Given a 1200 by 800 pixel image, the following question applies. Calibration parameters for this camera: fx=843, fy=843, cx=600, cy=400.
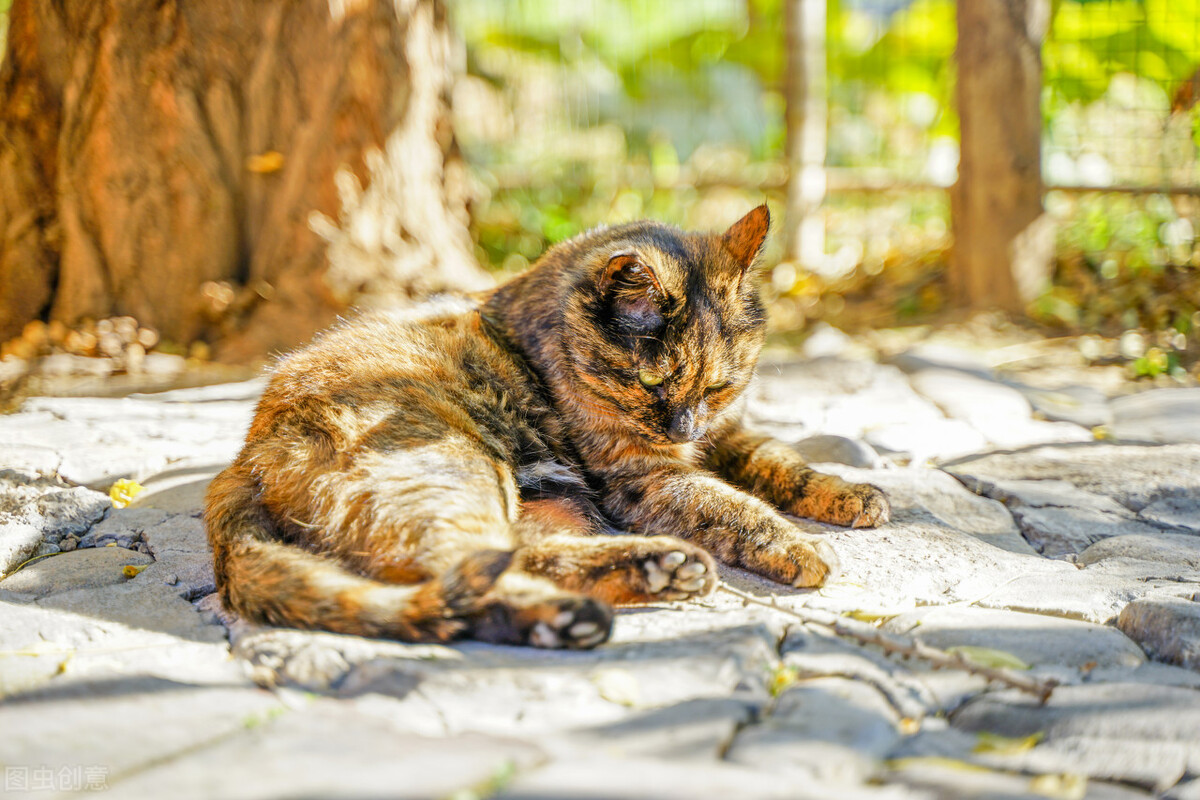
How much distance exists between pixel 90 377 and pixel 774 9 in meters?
7.66

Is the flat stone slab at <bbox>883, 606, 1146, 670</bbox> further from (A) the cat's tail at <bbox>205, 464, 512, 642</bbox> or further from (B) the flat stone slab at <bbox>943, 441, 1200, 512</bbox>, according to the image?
(B) the flat stone slab at <bbox>943, 441, 1200, 512</bbox>

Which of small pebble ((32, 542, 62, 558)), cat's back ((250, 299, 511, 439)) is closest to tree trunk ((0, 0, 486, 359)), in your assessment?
cat's back ((250, 299, 511, 439))

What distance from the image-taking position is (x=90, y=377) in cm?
483

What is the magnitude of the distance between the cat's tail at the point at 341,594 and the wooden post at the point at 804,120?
244 inches

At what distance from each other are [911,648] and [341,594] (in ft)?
4.22

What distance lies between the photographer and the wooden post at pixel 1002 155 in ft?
18.7

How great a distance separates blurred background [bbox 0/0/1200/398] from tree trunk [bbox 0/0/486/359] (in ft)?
0.06

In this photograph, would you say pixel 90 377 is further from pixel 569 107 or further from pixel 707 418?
pixel 569 107

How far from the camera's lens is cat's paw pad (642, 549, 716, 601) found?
7.10 feet

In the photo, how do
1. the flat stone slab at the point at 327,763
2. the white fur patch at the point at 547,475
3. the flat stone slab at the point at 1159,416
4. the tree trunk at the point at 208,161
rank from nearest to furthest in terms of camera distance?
the flat stone slab at the point at 327,763, the white fur patch at the point at 547,475, the flat stone slab at the point at 1159,416, the tree trunk at the point at 208,161

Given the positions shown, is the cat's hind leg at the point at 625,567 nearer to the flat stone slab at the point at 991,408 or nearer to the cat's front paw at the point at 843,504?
the cat's front paw at the point at 843,504

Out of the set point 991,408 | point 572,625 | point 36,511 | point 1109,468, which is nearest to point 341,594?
point 572,625

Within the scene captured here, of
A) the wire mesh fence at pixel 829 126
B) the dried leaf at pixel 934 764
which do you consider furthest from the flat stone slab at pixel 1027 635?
the wire mesh fence at pixel 829 126

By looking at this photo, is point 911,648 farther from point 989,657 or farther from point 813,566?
point 813,566
